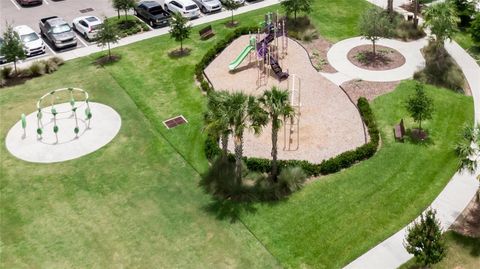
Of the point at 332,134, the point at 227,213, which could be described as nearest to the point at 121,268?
the point at 227,213

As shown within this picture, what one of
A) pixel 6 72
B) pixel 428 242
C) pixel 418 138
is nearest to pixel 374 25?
pixel 418 138

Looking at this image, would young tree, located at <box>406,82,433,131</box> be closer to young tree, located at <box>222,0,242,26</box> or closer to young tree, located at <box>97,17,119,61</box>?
young tree, located at <box>222,0,242,26</box>

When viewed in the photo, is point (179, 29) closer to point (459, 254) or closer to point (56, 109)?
point (56, 109)

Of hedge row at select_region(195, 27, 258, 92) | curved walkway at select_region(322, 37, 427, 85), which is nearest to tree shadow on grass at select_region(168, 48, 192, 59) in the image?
hedge row at select_region(195, 27, 258, 92)

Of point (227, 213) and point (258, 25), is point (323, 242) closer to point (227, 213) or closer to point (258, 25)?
point (227, 213)

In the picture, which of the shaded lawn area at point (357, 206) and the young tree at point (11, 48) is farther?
the young tree at point (11, 48)

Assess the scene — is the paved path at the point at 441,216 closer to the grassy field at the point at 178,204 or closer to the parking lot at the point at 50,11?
the grassy field at the point at 178,204

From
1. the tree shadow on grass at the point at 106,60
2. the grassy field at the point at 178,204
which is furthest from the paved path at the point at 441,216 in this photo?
the tree shadow on grass at the point at 106,60
